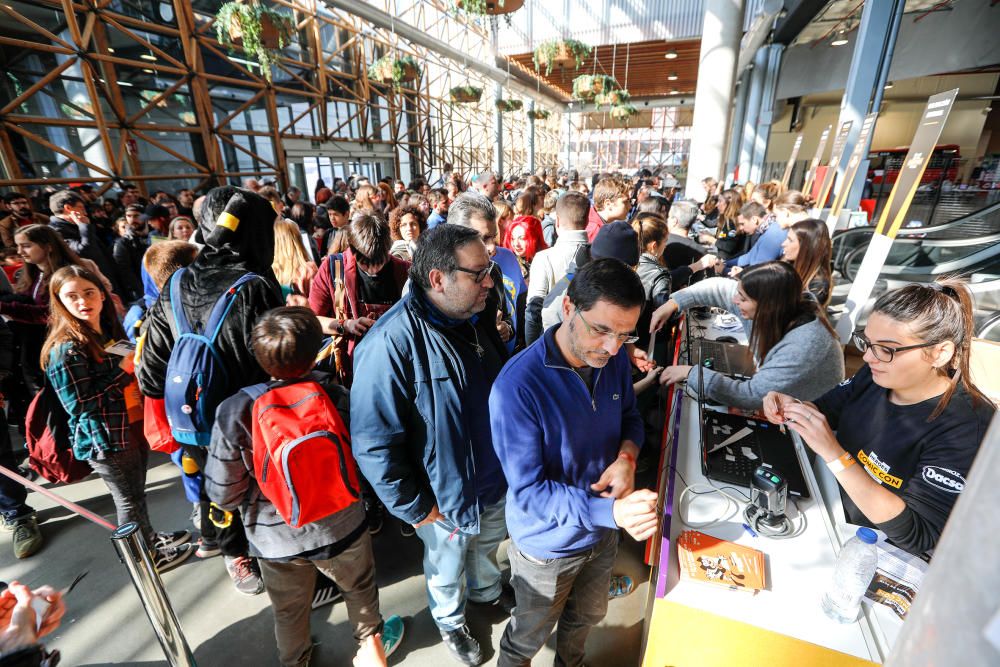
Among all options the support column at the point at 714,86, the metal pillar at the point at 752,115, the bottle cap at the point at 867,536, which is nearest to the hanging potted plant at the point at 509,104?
the support column at the point at 714,86

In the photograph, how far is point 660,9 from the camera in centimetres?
1179

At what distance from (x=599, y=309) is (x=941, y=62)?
16161mm

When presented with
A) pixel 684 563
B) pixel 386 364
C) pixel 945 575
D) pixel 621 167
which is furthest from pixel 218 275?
pixel 621 167

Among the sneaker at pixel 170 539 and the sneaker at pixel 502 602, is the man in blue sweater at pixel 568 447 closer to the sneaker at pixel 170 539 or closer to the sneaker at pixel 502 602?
the sneaker at pixel 502 602

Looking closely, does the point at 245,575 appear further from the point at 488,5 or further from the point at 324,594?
the point at 488,5

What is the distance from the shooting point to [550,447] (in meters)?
1.51

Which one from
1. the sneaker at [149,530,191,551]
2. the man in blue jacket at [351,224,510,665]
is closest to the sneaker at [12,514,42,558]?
the sneaker at [149,530,191,551]

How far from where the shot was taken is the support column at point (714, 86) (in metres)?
8.66

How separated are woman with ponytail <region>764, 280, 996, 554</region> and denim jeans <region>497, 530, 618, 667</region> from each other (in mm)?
847

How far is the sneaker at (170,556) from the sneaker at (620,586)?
97.7 inches

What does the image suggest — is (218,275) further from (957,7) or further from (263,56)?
(957,7)

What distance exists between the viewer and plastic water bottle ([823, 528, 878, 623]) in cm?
135

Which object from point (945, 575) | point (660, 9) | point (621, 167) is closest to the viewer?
point (945, 575)

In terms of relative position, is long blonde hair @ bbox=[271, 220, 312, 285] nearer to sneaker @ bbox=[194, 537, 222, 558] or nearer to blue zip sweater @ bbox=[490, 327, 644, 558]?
sneaker @ bbox=[194, 537, 222, 558]
